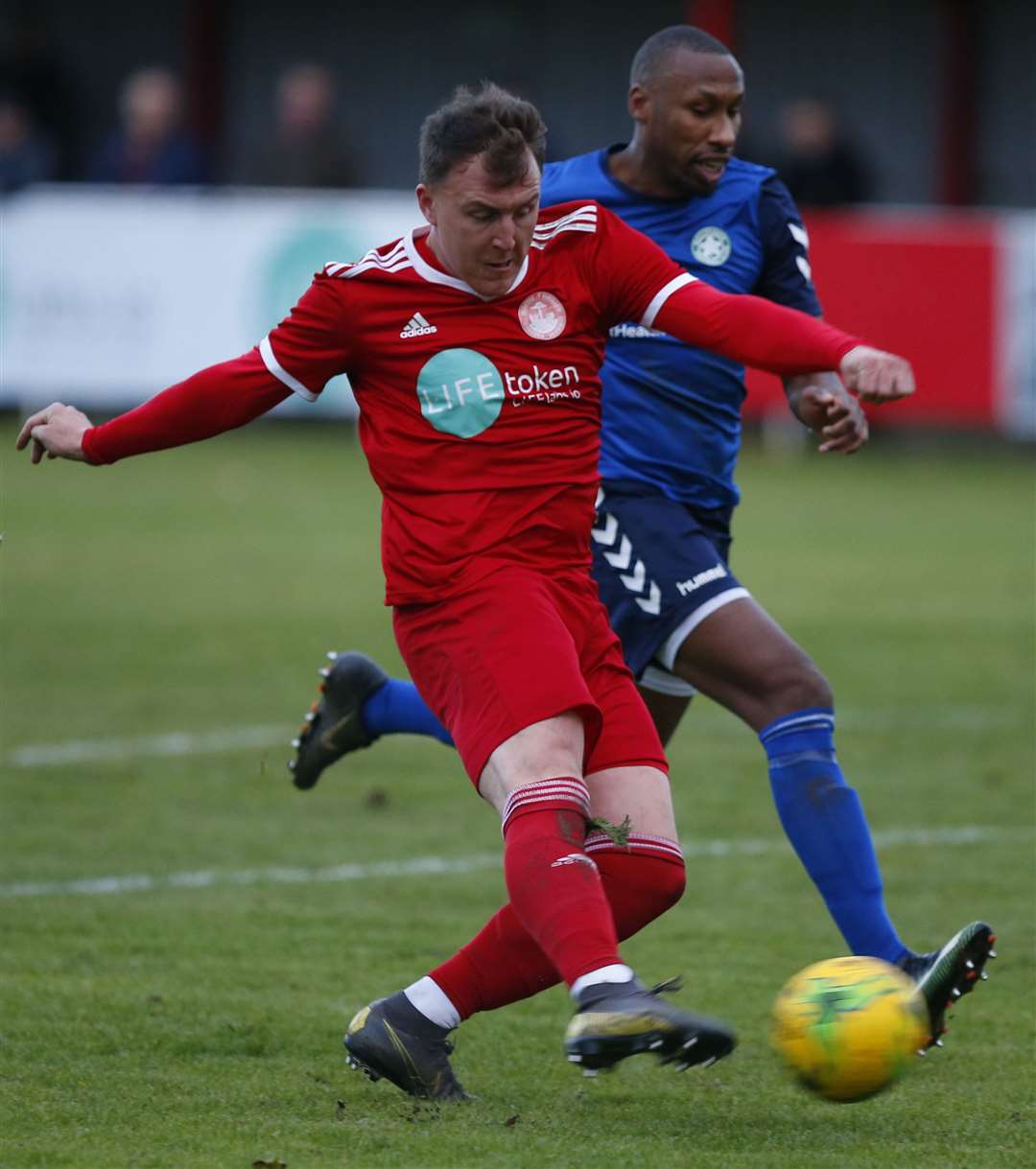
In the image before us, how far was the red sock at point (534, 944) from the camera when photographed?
4332mm

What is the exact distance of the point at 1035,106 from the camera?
77.9 ft

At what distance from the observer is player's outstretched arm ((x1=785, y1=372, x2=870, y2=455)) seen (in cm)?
467

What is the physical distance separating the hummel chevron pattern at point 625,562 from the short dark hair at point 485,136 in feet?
3.56

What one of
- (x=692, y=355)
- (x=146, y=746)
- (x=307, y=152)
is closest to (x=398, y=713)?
(x=692, y=355)

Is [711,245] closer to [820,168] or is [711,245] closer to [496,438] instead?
[496,438]

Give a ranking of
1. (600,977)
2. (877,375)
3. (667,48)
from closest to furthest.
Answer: (600,977) → (877,375) → (667,48)

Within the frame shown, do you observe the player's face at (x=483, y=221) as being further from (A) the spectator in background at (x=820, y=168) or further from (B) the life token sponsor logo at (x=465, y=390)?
(A) the spectator in background at (x=820, y=168)

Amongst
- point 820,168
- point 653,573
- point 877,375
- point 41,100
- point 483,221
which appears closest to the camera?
point 877,375

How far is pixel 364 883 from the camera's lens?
6.27m

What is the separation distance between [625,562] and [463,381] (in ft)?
3.14

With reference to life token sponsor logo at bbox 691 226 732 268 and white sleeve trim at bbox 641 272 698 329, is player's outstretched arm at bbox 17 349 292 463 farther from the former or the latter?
life token sponsor logo at bbox 691 226 732 268

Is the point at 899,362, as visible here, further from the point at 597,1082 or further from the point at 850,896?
the point at 597,1082

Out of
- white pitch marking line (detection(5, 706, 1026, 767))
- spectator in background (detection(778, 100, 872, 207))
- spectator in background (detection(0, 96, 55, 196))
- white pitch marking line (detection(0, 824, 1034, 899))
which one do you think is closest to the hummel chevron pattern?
white pitch marking line (detection(0, 824, 1034, 899))

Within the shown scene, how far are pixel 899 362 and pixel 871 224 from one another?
44.1ft
